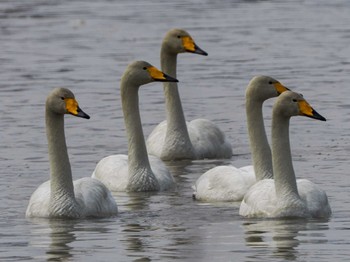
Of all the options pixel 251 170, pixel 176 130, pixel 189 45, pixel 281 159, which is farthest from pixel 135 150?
pixel 189 45

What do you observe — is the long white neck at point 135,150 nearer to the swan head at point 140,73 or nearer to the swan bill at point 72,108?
the swan head at point 140,73

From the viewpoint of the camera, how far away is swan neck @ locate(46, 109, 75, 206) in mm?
15242

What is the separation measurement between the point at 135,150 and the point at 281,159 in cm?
267

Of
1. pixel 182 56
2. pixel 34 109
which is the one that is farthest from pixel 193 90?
pixel 182 56

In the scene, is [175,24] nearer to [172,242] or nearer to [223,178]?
[223,178]

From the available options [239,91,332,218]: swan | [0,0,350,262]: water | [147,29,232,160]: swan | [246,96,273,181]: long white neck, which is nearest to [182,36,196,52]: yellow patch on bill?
[147,29,232,160]: swan

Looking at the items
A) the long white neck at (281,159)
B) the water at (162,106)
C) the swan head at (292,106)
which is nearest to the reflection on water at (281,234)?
the water at (162,106)

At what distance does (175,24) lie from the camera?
3862 cm

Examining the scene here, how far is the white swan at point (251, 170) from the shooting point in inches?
643

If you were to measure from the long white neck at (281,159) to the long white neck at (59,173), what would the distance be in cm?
206

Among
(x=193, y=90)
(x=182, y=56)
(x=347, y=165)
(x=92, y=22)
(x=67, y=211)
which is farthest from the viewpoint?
(x=92, y=22)

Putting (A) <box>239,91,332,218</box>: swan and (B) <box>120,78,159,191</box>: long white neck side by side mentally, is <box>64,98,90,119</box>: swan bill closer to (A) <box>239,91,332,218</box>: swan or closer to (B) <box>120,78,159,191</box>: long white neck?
(A) <box>239,91,332,218</box>: swan

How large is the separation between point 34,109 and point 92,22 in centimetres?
1766

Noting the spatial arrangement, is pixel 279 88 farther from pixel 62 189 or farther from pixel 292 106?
pixel 62 189
